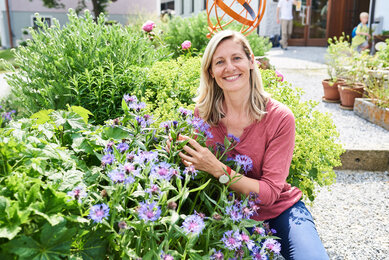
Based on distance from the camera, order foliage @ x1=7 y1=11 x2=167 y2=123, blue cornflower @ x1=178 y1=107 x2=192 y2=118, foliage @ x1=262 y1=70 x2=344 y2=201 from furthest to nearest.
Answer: foliage @ x1=7 y1=11 x2=167 y2=123 < foliage @ x1=262 y1=70 x2=344 y2=201 < blue cornflower @ x1=178 y1=107 x2=192 y2=118

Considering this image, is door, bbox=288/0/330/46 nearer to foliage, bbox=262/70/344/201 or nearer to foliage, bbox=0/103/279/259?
foliage, bbox=262/70/344/201

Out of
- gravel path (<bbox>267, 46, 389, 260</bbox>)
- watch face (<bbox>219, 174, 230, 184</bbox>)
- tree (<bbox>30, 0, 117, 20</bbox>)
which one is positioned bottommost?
gravel path (<bbox>267, 46, 389, 260</bbox>)

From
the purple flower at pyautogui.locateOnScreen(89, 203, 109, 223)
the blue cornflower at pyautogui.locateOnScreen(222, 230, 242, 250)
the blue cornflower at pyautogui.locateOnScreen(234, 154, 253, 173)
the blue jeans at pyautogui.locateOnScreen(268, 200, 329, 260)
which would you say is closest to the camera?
the purple flower at pyautogui.locateOnScreen(89, 203, 109, 223)

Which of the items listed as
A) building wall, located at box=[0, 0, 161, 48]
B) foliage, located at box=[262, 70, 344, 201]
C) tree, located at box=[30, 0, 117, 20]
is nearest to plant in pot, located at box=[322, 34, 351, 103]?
foliage, located at box=[262, 70, 344, 201]

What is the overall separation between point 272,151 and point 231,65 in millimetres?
557

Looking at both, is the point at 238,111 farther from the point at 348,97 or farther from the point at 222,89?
the point at 348,97

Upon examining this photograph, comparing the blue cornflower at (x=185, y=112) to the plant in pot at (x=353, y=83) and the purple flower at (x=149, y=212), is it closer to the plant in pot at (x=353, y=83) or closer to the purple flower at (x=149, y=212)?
the purple flower at (x=149, y=212)

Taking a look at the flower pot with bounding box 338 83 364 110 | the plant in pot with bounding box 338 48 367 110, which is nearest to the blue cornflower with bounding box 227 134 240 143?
the plant in pot with bounding box 338 48 367 110

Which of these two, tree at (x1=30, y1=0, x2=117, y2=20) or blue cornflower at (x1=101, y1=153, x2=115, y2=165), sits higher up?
tree at (x1=30, y1=0, x2=117, y2=20)

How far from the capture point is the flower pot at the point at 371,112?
5.04 metres

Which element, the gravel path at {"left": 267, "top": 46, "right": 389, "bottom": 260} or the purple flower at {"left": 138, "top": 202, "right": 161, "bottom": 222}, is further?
the gravel path at {"left": 267, "top": 46, "right": 389, "bottom": 260}

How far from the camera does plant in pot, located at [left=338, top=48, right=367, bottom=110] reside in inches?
236

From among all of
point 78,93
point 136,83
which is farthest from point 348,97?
point 78,93

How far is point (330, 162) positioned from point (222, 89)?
1.09m
